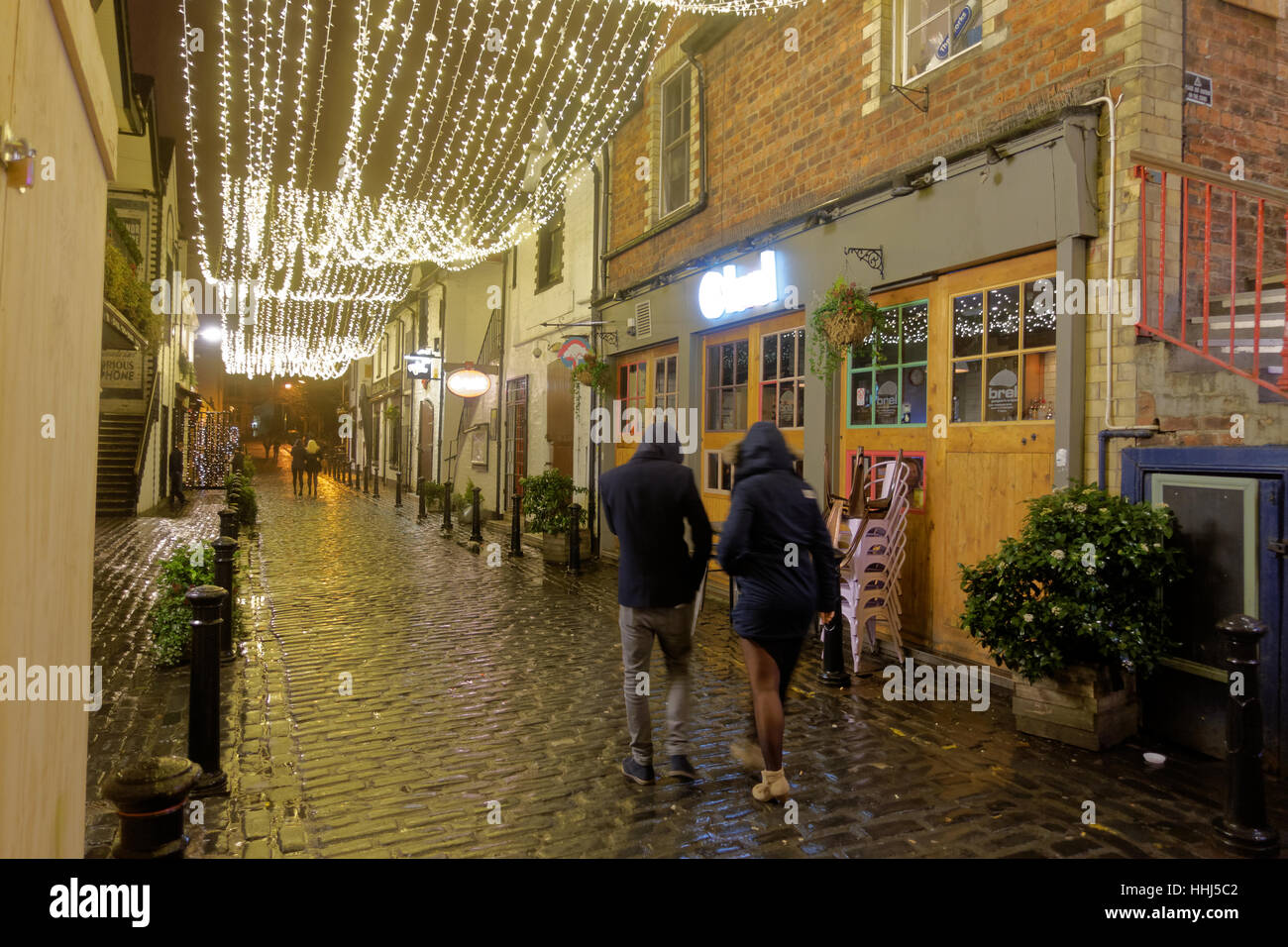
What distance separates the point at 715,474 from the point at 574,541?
234cm

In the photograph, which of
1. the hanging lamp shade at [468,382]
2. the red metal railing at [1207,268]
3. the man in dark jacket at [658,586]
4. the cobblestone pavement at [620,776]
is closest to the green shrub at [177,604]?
the cobblestone pavement at [620,776]

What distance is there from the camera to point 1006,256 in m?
6.44

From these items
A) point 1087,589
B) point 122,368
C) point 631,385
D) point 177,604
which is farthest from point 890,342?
point 122,368

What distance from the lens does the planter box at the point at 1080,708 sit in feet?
15.8

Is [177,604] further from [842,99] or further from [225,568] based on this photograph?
[842,99]

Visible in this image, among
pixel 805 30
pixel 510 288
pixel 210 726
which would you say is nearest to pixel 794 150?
pixel 805 30

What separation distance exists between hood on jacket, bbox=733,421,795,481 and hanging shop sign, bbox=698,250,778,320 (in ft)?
17.0

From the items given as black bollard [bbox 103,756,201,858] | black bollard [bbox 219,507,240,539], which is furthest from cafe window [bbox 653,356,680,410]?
black bollard [bbox 103,756,201,858]

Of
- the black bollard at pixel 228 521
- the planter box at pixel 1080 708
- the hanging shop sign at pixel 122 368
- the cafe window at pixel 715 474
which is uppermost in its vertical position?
the hanging shop sign at pixel 122 368

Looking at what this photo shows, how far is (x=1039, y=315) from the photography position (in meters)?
6.19

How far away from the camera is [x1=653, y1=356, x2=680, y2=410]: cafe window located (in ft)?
38.8

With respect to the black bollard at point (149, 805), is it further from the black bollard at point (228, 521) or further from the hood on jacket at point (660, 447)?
the black bollard at point (228, 521)

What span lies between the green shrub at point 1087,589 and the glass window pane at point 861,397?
290 cm

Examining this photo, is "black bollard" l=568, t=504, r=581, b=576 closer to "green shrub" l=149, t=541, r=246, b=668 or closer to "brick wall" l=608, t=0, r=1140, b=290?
"brick wall" l=608, t=0, r=1140, b=290
